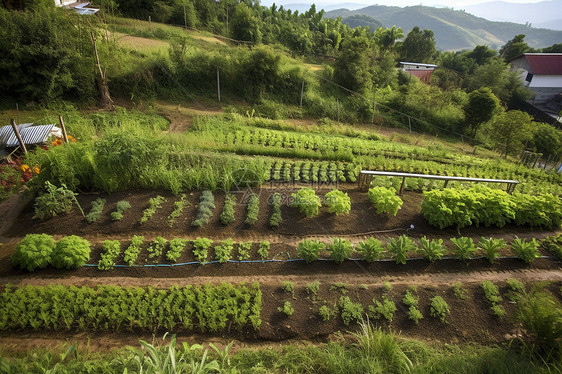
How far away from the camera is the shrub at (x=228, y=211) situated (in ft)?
21.6

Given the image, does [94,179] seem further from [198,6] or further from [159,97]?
[198,6]

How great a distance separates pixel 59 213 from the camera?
21.9 ft

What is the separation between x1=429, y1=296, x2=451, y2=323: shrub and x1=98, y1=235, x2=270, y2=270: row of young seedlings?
10.5 feet

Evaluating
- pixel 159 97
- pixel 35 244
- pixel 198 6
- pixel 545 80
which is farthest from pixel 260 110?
pixel 545 80

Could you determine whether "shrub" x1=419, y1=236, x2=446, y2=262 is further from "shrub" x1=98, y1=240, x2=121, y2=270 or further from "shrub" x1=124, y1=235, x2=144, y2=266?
"shrub" x1=98, y1=240, x2=121, y2=270

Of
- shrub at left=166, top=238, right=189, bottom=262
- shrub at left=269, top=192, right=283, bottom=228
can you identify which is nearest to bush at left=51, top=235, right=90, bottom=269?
shrub at left=166, top=238, right=189, bottom=262

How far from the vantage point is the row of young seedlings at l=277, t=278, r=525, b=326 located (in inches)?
183

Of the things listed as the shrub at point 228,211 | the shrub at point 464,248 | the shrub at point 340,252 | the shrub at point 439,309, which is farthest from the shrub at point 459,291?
the shrub at point 228,211

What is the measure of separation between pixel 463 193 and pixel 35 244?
9728mm

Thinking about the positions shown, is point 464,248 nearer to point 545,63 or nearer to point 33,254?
point 33,254

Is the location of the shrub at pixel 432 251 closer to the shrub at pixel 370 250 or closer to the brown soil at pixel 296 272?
the brown soil at pixel 296 272

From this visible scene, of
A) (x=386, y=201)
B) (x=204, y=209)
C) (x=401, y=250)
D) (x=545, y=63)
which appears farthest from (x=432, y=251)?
(x=545, y=63)

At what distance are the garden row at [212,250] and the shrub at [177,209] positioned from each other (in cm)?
65

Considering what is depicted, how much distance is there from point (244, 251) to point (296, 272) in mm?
1180
